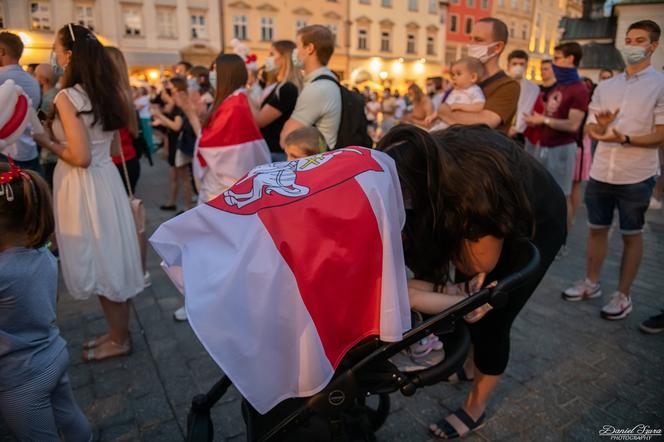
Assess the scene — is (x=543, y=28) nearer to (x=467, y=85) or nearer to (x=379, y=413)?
(x=467, y=85)

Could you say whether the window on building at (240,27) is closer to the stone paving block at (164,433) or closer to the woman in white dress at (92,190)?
the woman in white dress at (92,190)

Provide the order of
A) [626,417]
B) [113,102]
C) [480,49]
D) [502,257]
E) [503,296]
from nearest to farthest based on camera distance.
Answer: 1. [503,296]
2. [502,257]
3. [626,417]
4. [113,102]
5. [480,49]

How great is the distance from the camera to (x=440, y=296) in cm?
166

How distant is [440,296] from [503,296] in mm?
222

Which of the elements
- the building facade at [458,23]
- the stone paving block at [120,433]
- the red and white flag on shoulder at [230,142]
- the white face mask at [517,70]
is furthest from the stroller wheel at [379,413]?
the building facade at [458,23]

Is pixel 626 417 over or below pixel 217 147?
below

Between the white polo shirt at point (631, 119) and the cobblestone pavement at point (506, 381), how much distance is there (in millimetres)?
1131

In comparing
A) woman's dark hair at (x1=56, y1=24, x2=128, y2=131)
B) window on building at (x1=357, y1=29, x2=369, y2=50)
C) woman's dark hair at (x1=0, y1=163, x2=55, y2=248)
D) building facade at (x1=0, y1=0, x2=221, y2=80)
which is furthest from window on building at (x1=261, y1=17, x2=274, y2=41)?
woman's dark hair at (x1=0, y1=163, x2=55, y2=248)

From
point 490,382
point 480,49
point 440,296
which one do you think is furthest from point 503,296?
point 480,49

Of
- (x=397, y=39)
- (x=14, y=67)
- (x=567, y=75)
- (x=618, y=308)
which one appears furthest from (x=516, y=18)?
(x=14, y=67)

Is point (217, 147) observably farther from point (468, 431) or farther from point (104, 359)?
point (468, 431)

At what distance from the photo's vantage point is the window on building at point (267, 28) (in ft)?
108

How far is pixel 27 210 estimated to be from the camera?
186 centimetres

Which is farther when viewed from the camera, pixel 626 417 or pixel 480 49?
pixel 480 49
